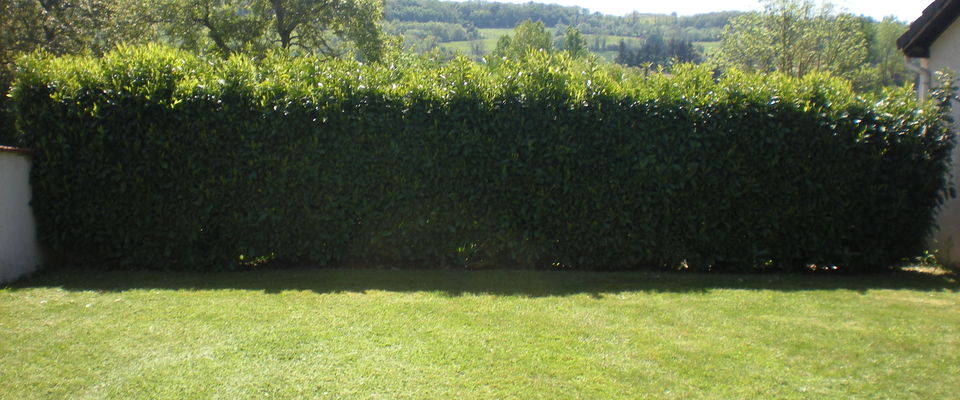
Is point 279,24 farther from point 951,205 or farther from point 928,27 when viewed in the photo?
point 951,205

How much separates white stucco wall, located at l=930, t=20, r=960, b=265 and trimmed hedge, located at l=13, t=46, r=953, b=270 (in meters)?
1.26

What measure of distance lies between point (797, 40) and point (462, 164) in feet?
115

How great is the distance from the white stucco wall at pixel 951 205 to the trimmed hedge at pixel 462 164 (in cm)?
126

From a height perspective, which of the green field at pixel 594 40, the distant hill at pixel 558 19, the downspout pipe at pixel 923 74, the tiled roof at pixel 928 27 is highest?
the distant hill at pixel 558 19

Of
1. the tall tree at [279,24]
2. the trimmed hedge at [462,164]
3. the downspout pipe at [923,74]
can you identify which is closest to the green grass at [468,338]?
the trimmed hedge at [462,164]

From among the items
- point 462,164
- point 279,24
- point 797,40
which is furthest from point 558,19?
point 462,164

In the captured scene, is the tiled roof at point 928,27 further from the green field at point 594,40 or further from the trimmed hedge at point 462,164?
the green field at point 594,40

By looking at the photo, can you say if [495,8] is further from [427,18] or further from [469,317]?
[469,317]

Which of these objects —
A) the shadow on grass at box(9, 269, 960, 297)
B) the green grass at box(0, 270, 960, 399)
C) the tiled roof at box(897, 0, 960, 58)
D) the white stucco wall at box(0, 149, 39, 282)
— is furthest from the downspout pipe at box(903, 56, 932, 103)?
the white stucco wall at box(0, 149, 39, 282)

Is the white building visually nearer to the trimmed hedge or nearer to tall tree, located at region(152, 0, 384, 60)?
the trimmed hedge

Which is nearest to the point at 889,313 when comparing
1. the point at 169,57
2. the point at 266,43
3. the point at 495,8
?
the point at 169,57

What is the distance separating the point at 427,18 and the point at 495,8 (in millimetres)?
21952

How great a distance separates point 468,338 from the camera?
5578 mm

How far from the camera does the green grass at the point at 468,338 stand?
4.61 m
